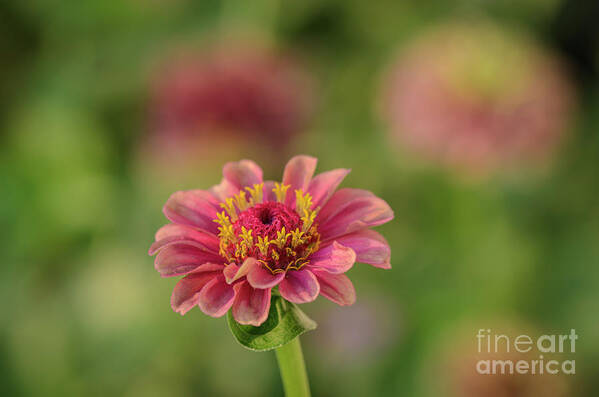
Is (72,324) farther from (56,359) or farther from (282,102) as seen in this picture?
(282,102)

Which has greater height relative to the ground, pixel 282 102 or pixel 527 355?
pixel 282 102

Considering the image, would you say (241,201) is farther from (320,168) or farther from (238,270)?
(320,168)

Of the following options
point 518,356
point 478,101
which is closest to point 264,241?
point 518,356

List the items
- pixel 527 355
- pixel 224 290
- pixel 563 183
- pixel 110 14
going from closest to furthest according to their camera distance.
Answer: pixel 224 290 → pixel 527 355 → pixel 563 183 → pixel 110 14

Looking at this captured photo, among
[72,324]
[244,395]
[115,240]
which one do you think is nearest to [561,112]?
[244,395]

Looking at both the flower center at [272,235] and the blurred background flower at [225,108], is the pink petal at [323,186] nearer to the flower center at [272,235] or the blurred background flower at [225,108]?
the flower center at [272,235]

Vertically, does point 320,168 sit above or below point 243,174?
above

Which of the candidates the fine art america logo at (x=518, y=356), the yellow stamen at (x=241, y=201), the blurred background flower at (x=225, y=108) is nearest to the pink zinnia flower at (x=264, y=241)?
the yellow stamen at (x=241, y=201)
